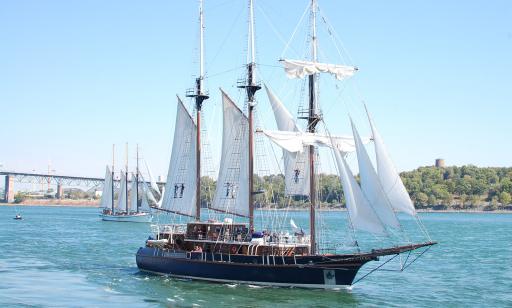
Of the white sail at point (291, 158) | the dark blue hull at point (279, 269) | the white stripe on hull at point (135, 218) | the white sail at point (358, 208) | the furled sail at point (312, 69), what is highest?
the furled sail at point (312, 69)

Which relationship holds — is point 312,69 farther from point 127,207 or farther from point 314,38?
point 127,207

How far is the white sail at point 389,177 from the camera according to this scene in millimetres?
44150

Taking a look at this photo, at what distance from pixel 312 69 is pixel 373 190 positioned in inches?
401

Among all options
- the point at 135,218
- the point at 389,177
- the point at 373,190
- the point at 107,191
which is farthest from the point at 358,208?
the point at 107,191

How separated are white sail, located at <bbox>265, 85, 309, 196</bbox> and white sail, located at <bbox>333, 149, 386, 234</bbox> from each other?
4.35 m

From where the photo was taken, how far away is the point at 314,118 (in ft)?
167

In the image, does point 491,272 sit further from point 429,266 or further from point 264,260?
point 264,260

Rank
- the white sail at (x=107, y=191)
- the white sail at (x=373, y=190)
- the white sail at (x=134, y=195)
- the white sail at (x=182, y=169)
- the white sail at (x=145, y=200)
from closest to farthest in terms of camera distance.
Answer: the white sail at (x=373, y=190)
the white sail at (x=182, y=169)
the white sail at (x=145, y=200)
the white sail at (x=134, y=195)
the white sail at (x=107, y=191)

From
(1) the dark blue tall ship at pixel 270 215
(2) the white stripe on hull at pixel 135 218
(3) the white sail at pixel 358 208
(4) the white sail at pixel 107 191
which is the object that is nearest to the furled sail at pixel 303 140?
(1) the dark blue tall ship at pixel 270 215

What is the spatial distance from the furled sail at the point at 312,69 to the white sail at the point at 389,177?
7550 millimetres

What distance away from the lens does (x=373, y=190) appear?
148ft

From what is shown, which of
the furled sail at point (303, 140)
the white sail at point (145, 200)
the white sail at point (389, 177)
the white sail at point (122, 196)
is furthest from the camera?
the white sail at point (122, 196)

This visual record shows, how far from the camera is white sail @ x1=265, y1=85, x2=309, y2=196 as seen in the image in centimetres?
5109

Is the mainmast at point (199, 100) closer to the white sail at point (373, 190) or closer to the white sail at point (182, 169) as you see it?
the white sail at point (182, 169)
